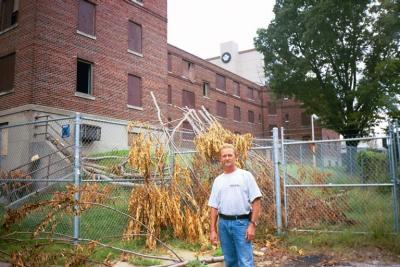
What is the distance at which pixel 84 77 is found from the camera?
19703 millimetres

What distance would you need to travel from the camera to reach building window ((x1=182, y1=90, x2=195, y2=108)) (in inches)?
1330

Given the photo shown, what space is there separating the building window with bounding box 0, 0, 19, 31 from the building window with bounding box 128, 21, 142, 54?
6020 millimetres

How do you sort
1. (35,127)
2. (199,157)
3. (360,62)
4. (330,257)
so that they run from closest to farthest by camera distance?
(330,257) → (199,157) → (35,127) → (360,62)

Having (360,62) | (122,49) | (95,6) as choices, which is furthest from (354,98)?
(95,6)

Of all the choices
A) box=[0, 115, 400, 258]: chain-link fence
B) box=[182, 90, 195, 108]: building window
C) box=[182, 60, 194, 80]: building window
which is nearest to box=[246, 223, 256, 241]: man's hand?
box=[0, 115, 400, 258]: chain-link fence

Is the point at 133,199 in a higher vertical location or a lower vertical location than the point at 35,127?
lower

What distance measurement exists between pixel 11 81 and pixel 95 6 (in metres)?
5.81

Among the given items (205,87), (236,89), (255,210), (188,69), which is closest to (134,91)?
(188,69)

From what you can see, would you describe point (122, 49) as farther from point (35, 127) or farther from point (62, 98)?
point (35, 127)

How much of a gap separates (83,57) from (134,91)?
3.87 metres

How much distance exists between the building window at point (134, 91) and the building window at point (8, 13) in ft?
20.9

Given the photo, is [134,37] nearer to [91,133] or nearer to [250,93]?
[91,133]

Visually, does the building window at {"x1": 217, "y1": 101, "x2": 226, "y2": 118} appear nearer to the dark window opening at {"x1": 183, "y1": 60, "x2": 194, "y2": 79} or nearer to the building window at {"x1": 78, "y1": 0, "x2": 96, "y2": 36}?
the dark window opening at {"x1": 183, "y1": 60, "x2": 194, "y2": 79}

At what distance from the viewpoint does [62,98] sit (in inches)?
710
